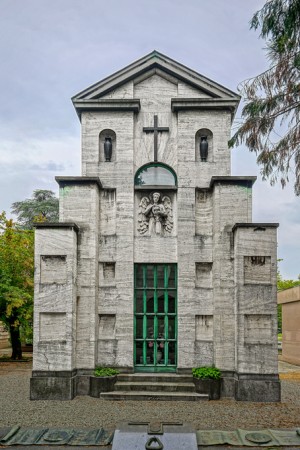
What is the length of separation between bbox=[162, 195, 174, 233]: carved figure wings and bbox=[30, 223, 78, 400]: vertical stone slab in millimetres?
2674

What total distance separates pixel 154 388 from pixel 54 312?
128 inches

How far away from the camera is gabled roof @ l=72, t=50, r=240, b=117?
47.6ft

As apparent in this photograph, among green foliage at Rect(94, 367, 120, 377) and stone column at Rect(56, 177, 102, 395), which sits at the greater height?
stone column at Rect(56, 177, 102, 395)

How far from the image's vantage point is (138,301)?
14078mm

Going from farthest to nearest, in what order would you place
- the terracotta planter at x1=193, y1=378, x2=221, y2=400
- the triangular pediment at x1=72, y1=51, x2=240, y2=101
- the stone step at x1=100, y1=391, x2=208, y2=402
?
the triangular pediment at x1=72, y1=51, x2=240, y2=101 → the terracotta planter at x1=193, y1=378, x2=221, y2=400 → the stone step at x1=100, y1=391, x2=208, y2=402

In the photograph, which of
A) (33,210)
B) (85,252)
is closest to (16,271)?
(85,252)

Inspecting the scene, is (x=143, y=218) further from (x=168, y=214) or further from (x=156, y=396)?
(x=156, y=396)

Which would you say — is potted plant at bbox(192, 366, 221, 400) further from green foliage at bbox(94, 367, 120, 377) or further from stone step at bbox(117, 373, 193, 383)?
green foliage at bbox(94, 367, 120, 377)

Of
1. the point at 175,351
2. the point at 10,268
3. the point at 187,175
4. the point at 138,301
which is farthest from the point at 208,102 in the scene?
the point at 10,268

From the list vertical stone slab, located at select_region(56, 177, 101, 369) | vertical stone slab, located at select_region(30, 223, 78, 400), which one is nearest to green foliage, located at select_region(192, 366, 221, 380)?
vertical stone slab, located at select_region(56, 177, 101, 369)

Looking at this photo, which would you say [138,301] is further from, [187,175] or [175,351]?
[187,175]

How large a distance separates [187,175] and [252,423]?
6.96 meters

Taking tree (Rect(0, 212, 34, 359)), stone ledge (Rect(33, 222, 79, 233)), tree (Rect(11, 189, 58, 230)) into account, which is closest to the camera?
stone ledge (Rect(33, 222, 79, 233))

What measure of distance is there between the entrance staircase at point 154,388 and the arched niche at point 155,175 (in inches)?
212
